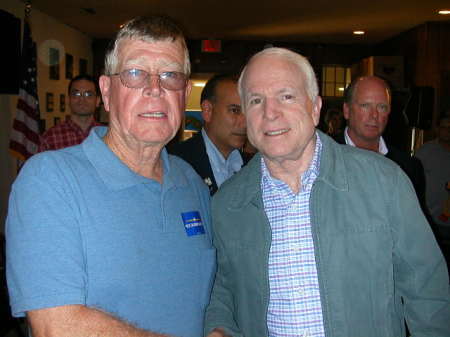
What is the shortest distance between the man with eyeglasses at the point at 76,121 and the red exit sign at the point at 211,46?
19.1ft

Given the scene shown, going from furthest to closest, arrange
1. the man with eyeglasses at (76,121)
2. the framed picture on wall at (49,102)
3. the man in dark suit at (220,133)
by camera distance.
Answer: the framed picture on wall at (49,102) < the man with eyeglasses at (76,121) < the man in dark suit at (220,133)

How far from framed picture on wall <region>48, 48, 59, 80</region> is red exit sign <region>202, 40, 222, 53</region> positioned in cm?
340

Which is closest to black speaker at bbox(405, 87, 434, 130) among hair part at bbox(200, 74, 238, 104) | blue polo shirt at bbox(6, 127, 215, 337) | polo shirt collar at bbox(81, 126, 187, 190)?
hair part at bbox(200, 74, 238, 104)

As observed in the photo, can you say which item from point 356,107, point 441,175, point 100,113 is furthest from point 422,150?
point 100,113

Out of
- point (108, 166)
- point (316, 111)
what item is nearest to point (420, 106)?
point (316, 111)

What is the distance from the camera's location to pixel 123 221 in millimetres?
1404

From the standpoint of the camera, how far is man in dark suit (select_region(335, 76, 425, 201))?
3398mm

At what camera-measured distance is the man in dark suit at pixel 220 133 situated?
10.2 feet

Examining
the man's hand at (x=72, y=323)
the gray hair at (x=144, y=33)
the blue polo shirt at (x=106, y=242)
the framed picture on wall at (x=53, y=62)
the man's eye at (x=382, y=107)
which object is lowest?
the man's hand at (x=72, y=323)

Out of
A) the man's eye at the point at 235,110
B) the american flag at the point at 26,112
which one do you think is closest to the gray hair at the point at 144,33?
the man's eye at the point at 235,110

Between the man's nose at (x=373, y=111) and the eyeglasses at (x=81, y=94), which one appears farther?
the eyeglasses at (x=81, y=94)

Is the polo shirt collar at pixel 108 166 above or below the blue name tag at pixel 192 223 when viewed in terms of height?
above

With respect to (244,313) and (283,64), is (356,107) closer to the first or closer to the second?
(283,64)

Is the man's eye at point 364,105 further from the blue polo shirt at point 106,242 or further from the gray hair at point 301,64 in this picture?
the blue polo shirt at point 106,242
